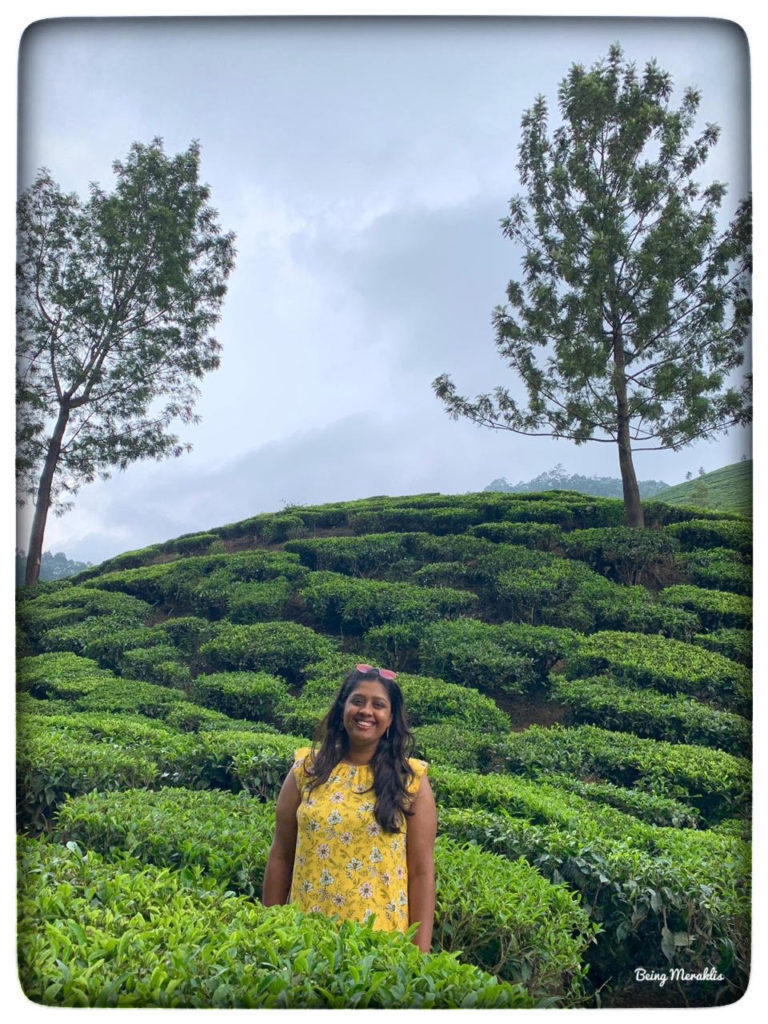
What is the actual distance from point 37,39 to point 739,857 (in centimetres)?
488

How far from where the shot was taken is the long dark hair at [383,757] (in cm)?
284

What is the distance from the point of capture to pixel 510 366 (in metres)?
4.73

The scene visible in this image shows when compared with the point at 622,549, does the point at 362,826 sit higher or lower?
lower

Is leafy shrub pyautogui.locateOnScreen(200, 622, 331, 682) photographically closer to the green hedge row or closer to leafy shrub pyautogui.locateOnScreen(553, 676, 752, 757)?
the green hedge row

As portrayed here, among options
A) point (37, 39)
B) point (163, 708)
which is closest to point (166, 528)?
point (163, 708)

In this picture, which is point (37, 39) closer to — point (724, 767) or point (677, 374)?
point (677, 374)

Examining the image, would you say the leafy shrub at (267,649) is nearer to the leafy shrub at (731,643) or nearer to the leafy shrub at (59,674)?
the leafy shrub at (59,674)

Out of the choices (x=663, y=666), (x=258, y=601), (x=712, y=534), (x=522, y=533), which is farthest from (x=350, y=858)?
(x=712, y=534)

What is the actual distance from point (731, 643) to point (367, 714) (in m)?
2.32

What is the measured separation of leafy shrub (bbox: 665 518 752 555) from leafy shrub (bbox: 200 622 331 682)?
2.00m

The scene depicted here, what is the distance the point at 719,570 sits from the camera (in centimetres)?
451

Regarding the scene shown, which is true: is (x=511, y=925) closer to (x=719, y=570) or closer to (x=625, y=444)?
(x=719, y=570)

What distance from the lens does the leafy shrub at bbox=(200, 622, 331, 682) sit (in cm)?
459

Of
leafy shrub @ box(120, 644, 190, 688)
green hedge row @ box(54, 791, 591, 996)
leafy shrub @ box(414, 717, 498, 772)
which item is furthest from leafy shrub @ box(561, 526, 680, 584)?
leafy shrub @ box(120, 644, 190, 688)
